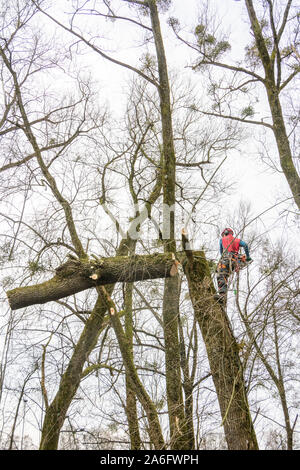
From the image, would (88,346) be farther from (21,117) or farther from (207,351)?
(21,117)

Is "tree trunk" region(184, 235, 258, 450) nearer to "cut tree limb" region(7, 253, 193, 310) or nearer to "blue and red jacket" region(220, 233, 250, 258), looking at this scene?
"cut tree limb" region(7, 253, 193, 310)

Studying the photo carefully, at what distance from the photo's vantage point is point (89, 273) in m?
5.05

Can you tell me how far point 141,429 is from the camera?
165 inches

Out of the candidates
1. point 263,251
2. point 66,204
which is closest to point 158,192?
point 66,204

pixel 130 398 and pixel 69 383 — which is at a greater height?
pixel 69 383

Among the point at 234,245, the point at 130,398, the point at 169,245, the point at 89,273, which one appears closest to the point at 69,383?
the point at 130,398

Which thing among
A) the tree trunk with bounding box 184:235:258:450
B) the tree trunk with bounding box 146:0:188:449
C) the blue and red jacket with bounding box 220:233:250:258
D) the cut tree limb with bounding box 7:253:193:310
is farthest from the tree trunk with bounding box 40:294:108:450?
the blue and red jacket with bounding box 220:233:250:258

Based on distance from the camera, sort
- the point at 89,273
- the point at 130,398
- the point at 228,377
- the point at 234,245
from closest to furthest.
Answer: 1. the point at 228,377
2. the point at 89,273
3. the point at 234,245
4. the point at 130,398

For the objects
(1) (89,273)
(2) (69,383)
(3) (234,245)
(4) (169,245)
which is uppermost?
(4) (169,245)

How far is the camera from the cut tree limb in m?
5.05

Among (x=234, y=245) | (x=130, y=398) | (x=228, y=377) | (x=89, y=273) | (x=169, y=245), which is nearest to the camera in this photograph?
(x=228, y=377)

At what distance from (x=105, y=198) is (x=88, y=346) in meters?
3.03

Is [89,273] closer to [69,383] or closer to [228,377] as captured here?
[69,383]
